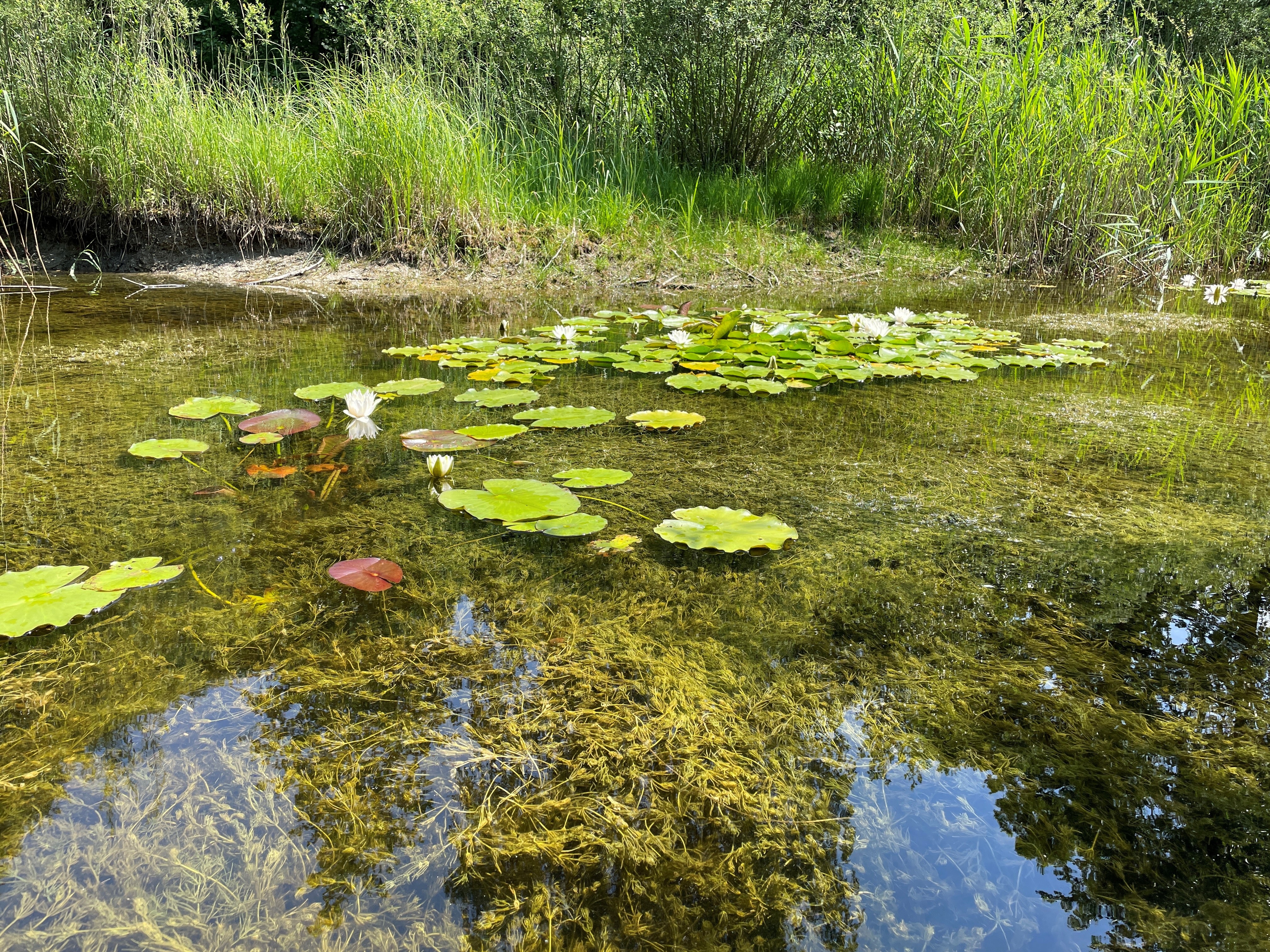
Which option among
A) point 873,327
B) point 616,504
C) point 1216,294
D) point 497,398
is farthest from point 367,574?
point 1216,294

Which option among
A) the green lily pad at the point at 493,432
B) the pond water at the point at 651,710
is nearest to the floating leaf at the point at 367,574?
the pond water at the point at 651,710

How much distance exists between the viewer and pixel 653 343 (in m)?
2.54

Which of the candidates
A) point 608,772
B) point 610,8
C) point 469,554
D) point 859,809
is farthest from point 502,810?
point 610,8

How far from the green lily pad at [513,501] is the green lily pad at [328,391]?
2.08 ft

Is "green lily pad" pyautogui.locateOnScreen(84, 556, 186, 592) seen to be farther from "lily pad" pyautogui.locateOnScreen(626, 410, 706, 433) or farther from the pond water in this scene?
"lily pad" pyautogui.locateOnScreen(626, 410, 706, 433)

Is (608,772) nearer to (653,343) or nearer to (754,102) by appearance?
(653,343)

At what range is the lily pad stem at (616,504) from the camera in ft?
4.23

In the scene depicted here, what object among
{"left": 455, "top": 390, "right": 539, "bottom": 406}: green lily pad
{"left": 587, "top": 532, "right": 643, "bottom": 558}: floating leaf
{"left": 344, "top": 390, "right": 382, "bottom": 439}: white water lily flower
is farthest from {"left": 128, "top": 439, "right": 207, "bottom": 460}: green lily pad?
{"left": 587, "top": 532, "right": 643, "bottom": 558}: floating leaf

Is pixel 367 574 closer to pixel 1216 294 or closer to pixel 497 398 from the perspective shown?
pixel 497 398

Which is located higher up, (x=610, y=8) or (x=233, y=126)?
(x=610, y=8)

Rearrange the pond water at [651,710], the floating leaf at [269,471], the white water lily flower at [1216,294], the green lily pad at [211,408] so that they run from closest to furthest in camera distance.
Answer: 1. the pond water at [651,710]
2. the floating leaf at [269,471]
3. the green lily pad at [211,408]
4. the white water lily flower at [1216,294]

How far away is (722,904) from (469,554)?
2.23ft

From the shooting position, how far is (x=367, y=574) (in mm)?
1047

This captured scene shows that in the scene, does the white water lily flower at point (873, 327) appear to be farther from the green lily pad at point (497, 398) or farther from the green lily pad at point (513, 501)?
the green lily pad at point (513, 501)
